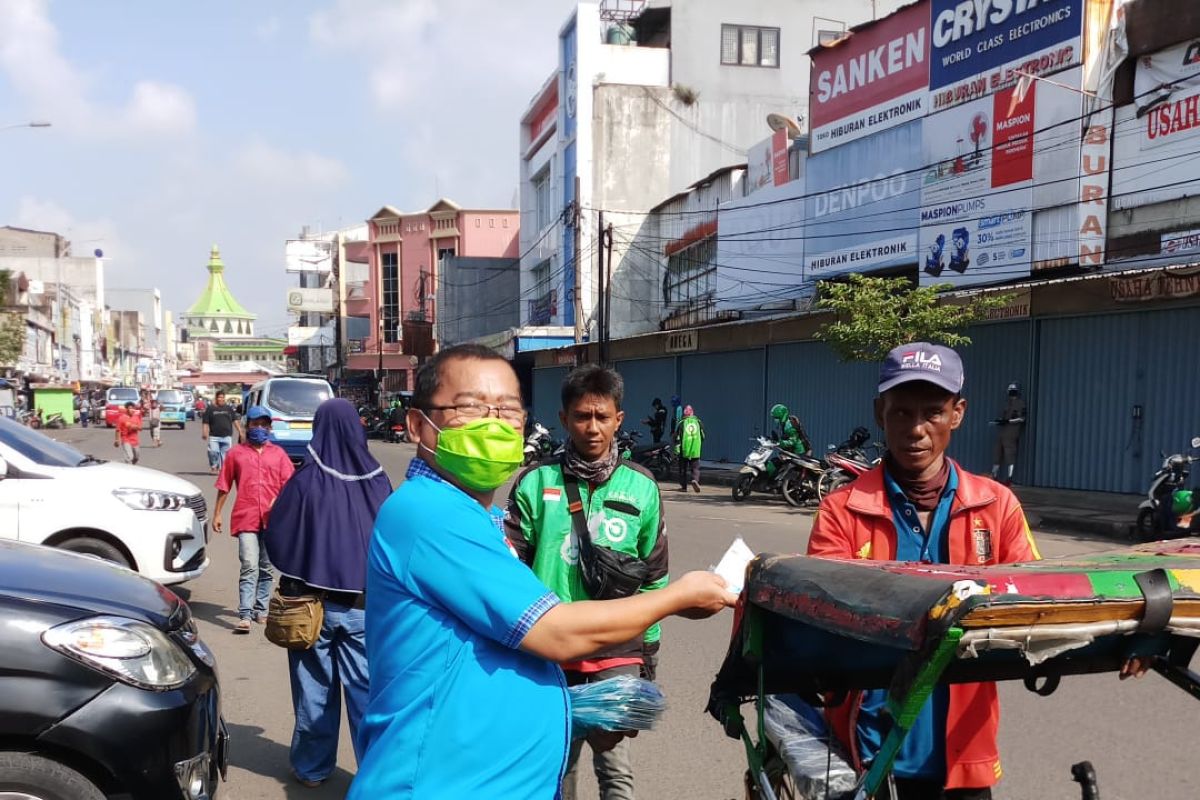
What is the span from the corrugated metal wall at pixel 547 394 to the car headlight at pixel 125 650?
3069cm

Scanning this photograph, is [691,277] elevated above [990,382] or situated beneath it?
elevated above

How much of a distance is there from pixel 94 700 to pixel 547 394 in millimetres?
33436

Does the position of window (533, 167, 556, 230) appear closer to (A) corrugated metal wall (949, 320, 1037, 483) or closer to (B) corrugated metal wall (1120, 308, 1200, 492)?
(A) corrugated metal wall (949, 320, 1037, 483)

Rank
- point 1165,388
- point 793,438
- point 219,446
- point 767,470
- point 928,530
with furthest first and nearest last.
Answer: point 219,446 < point 793,438 < point 767,470 < point 1165,388 < point 928,530

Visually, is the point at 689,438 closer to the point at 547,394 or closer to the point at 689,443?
the point at 689,443

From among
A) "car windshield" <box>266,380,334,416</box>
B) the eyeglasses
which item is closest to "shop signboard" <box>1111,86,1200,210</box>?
"car windshield" <box>266,380,334,416</box>

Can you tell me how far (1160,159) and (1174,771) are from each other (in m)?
12.4

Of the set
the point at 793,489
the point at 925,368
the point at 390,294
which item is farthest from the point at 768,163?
the point at 390,294

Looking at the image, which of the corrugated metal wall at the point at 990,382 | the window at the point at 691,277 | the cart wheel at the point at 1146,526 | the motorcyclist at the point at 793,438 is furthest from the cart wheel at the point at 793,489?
the window at the point at 691,277

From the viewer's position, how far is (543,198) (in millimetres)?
41812

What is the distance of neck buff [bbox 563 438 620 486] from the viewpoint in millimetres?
3312

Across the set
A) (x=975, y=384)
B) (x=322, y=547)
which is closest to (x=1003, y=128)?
(x=975, y=384)

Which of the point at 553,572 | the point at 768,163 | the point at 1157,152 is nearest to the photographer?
the point at 553,572

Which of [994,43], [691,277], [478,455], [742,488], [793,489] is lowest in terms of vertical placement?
[742,488]
